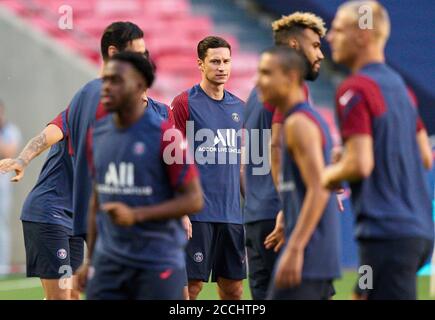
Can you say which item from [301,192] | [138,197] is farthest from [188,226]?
[301,192]

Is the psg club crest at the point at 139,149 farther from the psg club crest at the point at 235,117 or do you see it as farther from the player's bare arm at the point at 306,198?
the psg club crest at the point at 235,117

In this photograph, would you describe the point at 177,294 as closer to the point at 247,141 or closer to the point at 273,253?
the point at 273,253

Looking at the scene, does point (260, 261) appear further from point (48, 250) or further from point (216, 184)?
point (48, 250)

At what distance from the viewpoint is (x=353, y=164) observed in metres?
5.43

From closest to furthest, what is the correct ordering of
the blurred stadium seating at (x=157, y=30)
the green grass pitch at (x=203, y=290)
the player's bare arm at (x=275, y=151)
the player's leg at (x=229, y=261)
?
the player's bare arm at (x=275, y=151) → the player's leg at (x=229, y=261) → the green grass pitch at (x=203, y=290) → the blurred stadium seating at (x=157, y=30)

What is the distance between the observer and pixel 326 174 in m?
5.49

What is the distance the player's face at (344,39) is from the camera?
575 centimetres

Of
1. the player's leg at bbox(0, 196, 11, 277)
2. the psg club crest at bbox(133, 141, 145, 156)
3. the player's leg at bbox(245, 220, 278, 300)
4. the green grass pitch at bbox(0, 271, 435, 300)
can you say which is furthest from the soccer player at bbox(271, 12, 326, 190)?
the player's leg at bbox(0, 196, 11, 277)

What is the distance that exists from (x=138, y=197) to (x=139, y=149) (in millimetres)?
262

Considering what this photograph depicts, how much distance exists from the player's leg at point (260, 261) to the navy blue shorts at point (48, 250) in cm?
164

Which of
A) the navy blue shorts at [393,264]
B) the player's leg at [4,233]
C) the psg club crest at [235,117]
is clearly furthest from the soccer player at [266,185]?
the player's leg at [4,233]

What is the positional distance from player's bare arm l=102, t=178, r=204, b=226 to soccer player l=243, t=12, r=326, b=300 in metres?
1.39

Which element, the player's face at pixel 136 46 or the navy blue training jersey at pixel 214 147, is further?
the navy blue training jersey at pixel 214 147
